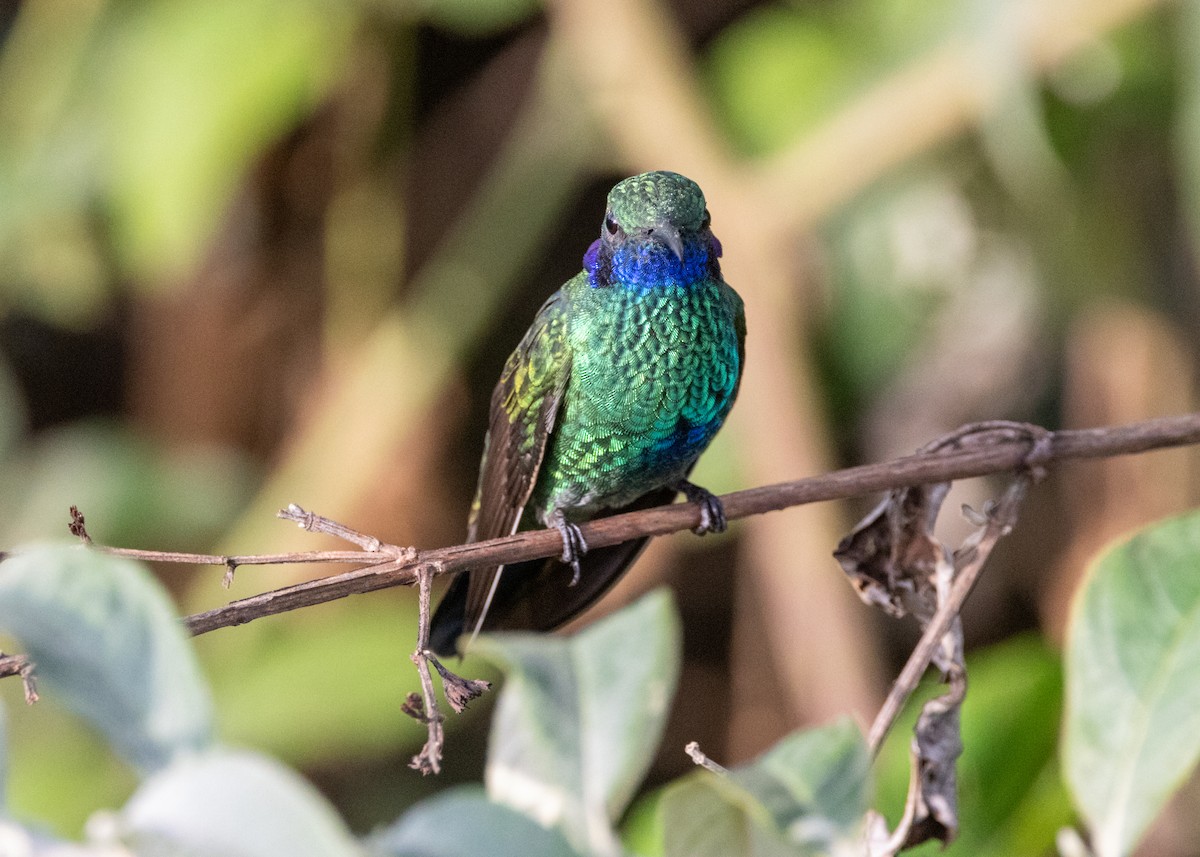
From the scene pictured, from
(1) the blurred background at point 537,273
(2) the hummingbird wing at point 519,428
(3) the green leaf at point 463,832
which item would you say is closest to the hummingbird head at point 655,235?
(2) the hummingbird wing at point 519,428

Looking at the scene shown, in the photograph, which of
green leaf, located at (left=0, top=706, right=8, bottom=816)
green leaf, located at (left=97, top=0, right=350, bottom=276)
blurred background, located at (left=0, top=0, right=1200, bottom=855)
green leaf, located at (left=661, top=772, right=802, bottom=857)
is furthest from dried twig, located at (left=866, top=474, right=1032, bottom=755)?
green leaf, located at (left=97, top=0, right=350, bottom=276)

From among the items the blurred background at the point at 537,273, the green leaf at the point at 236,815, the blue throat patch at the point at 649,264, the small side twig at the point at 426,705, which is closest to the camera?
the green leaf at the point at 236,815

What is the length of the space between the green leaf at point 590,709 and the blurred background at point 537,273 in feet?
8.78

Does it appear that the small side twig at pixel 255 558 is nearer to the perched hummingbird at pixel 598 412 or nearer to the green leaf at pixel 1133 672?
the perched hummingbird at pixel 598 412

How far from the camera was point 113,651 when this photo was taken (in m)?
0.83

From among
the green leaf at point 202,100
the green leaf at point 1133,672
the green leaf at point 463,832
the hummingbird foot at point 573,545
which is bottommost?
the green leaf at point 1133,672

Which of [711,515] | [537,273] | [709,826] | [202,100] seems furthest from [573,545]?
[537,273]

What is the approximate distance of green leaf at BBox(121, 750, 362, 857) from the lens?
70cm

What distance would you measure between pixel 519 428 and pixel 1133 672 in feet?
4.03

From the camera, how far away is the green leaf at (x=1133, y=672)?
122 centimetres

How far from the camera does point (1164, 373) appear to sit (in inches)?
154

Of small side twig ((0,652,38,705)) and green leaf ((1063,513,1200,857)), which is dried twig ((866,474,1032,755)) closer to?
green leaf ((1063,513,1200,857))

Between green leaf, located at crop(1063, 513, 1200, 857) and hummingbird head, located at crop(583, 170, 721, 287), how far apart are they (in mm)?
690

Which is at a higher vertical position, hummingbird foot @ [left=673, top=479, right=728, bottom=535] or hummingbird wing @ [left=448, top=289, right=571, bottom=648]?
hummingbird wing @ [left=448, top=289, right=571, bottom=648]
